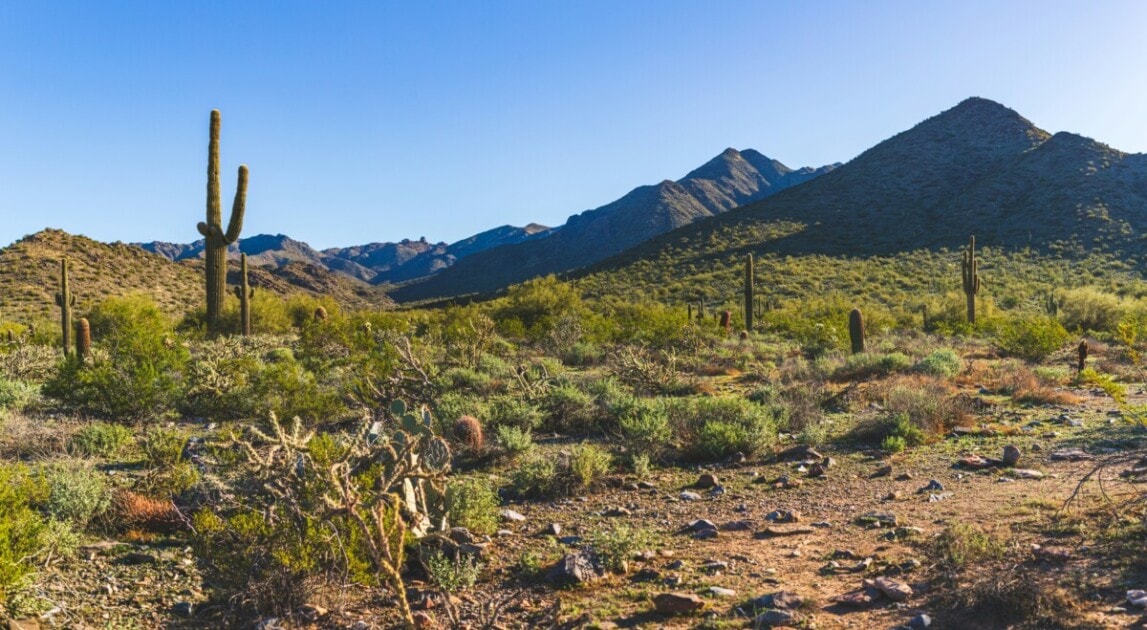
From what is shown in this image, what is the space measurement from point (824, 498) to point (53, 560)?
20.8 ft

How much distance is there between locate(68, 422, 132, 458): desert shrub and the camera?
25.8ft

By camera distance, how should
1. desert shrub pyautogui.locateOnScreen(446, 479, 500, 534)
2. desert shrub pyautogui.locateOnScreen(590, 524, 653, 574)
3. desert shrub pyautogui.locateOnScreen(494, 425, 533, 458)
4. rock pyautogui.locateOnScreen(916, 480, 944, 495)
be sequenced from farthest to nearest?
desert shrub pyautogui.locateOnScreen(494, 425, 533, 458), rock pyautogui.locateOnScreen(916, 480, 944, 495), desert shrub pyautogui.locateOnScreen(446, 479, 500, 534), desert shrub pyautogui.locateOnScreen(590, 524, 653, 574)

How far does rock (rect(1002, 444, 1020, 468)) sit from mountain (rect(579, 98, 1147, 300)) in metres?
33.6

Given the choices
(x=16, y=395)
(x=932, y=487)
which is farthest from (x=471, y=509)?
(x=16, y=395)

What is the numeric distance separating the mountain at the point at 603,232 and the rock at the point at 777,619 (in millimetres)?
85084

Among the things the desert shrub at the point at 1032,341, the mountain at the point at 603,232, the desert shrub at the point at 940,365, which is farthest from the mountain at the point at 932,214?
the mountain at the point at 603,232

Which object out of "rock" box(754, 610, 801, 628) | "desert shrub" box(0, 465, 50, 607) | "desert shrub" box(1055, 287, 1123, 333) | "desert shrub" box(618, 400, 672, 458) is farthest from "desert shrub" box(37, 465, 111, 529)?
"desert shrub" box(1055, 287, 1123, 333)

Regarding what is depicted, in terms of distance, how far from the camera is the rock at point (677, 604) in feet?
14.7

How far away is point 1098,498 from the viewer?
5988 millimetres

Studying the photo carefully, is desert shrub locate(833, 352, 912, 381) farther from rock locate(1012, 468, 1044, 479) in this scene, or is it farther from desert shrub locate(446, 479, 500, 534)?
desert shrub locate(446, 479, 500, 534)

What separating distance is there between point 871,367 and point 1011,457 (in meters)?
6.91

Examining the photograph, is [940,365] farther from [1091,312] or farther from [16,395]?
[1091,312]

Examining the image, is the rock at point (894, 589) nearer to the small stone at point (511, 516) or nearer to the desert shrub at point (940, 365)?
the small stone at point (511, 516)

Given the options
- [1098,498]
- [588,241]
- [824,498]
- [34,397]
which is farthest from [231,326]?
[588,241]
